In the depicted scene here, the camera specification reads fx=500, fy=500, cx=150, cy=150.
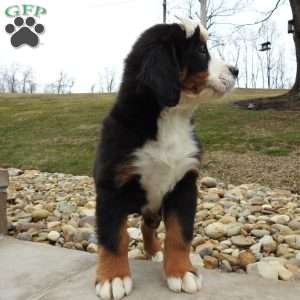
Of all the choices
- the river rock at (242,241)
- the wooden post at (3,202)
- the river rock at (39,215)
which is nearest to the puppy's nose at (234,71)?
the river rock at (242,241)

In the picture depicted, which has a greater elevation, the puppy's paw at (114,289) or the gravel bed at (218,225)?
the puppy's paw at (114,289)

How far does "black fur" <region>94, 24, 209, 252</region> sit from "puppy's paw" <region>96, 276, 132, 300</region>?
0.17 m

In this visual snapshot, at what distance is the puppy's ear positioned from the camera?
2453 mm

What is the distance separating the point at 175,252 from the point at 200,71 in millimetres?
983

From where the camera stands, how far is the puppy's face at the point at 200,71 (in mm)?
2707

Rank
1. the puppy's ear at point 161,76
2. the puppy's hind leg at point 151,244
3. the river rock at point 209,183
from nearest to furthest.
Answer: the puppy's ear at point 161,76
the puppy's hind leg at point 151,244
the river rock at point 209,183

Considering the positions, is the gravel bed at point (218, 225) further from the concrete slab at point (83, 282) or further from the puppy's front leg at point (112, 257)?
the puppy's front leg at point (112, 257)

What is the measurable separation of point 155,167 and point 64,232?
184 cm

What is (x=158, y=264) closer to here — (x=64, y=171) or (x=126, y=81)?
(x=126, y=81)

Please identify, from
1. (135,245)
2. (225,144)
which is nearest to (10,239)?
(135,245)

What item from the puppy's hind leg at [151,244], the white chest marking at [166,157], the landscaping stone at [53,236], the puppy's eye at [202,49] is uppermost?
the puppy's eye at [202,49]

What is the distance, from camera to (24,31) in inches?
669

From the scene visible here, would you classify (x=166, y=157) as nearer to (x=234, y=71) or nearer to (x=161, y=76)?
(x=161, y=76)

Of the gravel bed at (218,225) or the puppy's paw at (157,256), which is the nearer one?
the puppy's paw at (157,256)
